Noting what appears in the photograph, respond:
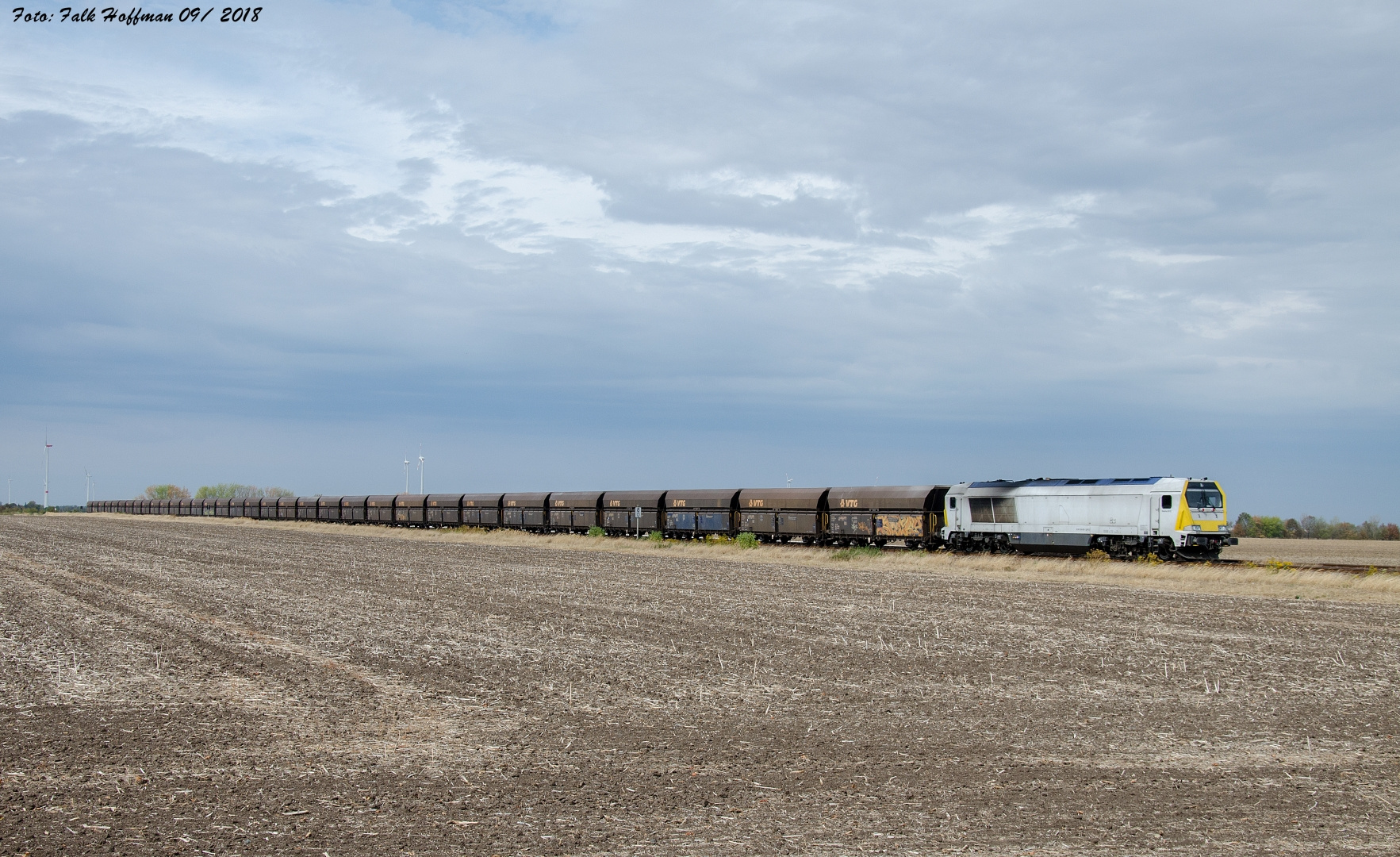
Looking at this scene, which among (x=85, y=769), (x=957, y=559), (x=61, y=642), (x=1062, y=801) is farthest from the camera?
(x=957, y=559)

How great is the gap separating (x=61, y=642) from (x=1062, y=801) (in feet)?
57.5

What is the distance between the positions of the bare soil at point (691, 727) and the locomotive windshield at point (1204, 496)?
12.3 metres

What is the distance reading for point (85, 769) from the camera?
10.1 metres

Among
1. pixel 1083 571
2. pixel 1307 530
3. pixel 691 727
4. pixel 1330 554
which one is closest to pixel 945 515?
pixel 1083 571

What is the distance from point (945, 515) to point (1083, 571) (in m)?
10.2

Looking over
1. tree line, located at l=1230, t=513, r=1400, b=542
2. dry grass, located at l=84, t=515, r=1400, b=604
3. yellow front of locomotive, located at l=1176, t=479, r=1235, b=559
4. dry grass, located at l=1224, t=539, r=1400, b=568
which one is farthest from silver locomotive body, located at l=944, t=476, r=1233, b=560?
tree line, located at l=1230, t=513, r=1400, b=542

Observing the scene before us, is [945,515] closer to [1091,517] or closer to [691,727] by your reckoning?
[1091,517]

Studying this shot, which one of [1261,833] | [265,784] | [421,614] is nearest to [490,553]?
[421,614]

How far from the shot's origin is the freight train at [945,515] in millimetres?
37219

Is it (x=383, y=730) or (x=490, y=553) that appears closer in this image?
(x=383, y=730)

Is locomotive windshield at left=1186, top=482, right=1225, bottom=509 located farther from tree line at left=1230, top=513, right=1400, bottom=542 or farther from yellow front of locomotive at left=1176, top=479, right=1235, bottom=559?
tree line at left=1230, top=513, right=1400, bottom=542

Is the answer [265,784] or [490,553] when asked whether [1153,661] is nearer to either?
[265,784]

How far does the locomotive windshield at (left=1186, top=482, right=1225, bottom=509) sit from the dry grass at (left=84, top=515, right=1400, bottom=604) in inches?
123

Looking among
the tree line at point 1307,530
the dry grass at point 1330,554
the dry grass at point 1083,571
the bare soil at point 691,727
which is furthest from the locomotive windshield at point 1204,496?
the tree line at point 1307,530
